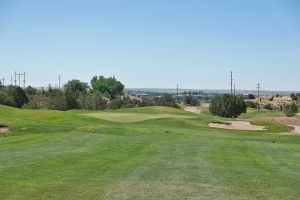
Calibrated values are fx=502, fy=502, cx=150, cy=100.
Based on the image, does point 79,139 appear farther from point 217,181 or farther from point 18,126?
point 217,181

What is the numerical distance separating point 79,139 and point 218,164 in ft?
35.9

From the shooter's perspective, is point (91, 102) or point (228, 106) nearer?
point (228, 106)

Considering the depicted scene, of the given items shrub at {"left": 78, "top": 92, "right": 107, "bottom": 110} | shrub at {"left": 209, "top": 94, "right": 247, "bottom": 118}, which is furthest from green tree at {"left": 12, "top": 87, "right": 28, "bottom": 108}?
shrub at {"left": 209, "top": 94, "right": 247, "bottom": 118}

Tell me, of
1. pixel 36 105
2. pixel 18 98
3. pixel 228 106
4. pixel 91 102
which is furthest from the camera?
pixel 91 102

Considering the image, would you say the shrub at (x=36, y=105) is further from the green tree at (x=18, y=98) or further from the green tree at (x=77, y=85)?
the green tree at (x=77, y=85)

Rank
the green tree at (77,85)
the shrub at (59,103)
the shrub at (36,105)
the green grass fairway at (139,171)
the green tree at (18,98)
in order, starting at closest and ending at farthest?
the green grass fairway at (139,171)
the shrub at (36,105)
the shrub at (59,103)
the green tree at (18,98)
the green tree at (77,85)

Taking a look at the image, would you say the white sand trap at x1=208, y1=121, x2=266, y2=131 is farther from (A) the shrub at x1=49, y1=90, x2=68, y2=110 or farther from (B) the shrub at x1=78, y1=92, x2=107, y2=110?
(B) the shrub at x1=78, y1=92, x2=107, y2=110

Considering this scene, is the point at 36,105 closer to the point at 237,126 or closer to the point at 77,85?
the point at 237,126

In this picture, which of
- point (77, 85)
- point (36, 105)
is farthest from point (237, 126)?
point (77, 85)

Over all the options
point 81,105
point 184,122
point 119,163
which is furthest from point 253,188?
point 81,105

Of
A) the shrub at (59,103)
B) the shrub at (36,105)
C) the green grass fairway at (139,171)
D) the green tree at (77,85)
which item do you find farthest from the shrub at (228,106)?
the green tree at (77,85)

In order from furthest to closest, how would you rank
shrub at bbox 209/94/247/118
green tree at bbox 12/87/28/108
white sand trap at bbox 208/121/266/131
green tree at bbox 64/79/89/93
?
green tree at bbox 64/79/89/93 < green tree at bbox 12/87/28/108 < shrub at bbox 209/94/247/118 < white sand trap at bbox 208/121/266/131

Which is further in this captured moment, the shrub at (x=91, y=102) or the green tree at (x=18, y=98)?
the shrub at (x=91, y=102)

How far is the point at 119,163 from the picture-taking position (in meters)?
19.5
